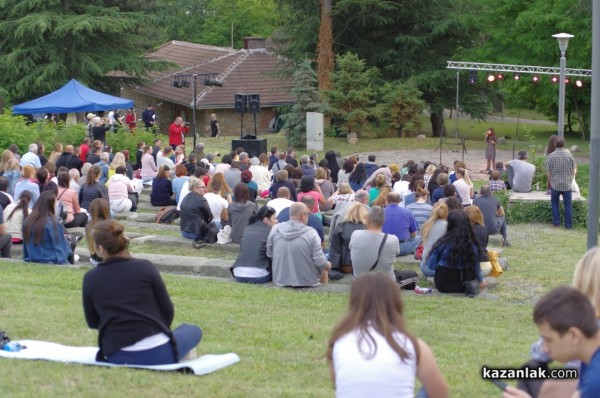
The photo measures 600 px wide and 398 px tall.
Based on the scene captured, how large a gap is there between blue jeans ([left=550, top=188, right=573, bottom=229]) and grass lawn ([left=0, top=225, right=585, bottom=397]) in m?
4.43

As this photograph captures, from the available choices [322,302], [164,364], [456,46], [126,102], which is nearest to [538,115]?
[456,46]

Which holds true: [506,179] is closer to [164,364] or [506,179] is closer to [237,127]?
[164,364]

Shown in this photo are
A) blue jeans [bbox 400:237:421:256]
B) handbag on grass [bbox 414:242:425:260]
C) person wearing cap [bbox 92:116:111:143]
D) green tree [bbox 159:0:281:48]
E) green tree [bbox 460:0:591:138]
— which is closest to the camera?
handbag on grass [bbox 414:242:425:260]

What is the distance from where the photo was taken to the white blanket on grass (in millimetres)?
6598

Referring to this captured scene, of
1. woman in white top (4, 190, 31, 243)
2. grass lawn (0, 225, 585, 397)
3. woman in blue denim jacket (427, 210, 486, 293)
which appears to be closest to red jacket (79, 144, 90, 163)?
woman in white top (4, 190, 31, 243)

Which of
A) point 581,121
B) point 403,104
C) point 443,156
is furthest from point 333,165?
point 581,121

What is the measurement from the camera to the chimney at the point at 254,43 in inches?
1934

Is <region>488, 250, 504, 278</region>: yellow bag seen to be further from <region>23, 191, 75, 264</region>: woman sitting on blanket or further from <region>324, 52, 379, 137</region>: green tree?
<region>324, 52, 379, 137</region>: green tree

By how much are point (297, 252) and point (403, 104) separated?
27089 millimetres

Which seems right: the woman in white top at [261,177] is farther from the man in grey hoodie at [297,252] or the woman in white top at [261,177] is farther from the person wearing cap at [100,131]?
the man in grey hoodie at [297,252]

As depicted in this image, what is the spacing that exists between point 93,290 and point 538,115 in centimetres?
5416

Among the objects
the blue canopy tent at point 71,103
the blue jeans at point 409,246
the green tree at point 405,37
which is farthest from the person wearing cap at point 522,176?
the green tree at point 405,37

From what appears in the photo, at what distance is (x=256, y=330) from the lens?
8.25m

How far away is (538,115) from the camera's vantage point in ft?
190
